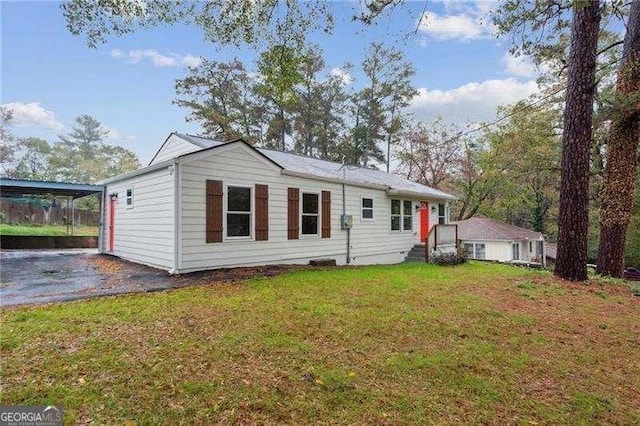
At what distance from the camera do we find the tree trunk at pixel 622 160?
798 cm

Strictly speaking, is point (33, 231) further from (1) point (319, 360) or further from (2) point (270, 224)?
(1) point (319, 360)

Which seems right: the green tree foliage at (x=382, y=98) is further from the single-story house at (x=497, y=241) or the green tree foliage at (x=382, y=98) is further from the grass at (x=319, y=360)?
the grass at (x=319, y=360)

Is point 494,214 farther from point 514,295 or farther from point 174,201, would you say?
point 174,201

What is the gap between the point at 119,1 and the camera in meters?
4.86

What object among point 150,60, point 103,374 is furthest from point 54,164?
point 103,374

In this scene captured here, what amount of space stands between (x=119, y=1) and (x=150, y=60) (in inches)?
332

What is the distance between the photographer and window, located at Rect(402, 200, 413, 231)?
47.3ft

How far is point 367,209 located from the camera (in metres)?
12.6

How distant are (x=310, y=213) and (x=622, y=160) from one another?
8.26 m

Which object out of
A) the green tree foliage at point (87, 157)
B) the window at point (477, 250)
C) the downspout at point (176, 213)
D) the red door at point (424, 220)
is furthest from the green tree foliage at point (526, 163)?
the green tree foliage at point (87, 157)

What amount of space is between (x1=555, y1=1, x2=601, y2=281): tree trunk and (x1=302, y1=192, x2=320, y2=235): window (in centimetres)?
645

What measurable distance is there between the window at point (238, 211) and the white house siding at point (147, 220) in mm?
1385

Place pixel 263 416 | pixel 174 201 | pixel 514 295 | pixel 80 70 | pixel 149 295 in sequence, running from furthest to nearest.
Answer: pixel 80 70 < pixel 174 201 < pixel 514 295 < pixel 149 295 < pixel 263 416

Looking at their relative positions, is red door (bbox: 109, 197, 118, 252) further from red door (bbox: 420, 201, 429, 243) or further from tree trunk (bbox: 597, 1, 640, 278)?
tree trunk (bbox: 597, 1, 640, 278)
